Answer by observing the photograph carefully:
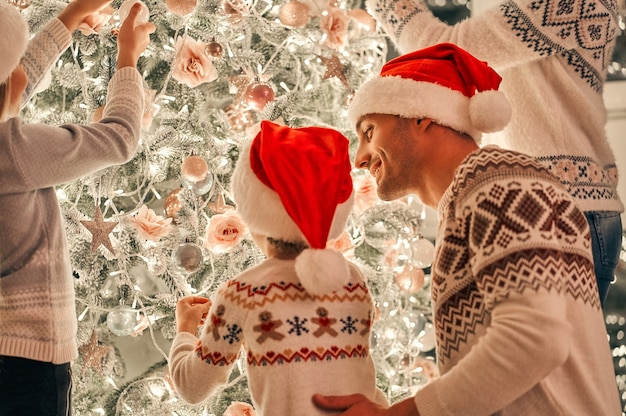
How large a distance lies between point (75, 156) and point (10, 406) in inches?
20.6

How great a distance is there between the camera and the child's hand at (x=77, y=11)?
1660mm

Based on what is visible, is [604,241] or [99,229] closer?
[604,241]

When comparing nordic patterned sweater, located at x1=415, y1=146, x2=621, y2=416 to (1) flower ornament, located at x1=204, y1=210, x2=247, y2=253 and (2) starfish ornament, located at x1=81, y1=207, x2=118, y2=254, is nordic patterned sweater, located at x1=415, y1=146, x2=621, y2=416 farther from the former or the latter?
(2) starfish ornament, located at x1=81, y1=207, x2=118, y2=254

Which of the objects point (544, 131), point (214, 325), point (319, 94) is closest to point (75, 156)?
point (214, 325)

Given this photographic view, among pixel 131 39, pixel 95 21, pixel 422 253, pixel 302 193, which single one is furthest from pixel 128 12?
pixel 422 253

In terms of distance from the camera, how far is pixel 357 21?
193 cm

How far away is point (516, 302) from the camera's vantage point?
1.06m

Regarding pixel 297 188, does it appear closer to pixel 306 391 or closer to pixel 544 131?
pixel 306 391

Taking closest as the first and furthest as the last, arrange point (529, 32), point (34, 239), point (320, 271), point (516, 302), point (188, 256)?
point (516, 302) → point (320, 271) → point (34, 239) → point (529, 32) → point (188, 256)

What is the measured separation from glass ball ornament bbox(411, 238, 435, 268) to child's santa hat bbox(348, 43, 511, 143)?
0.53 meters

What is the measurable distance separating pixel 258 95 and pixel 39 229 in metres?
0.65

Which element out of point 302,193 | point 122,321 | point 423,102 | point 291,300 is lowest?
point 122,321

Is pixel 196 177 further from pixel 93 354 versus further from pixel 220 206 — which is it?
pixel 93 354

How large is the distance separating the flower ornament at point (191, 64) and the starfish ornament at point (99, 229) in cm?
41
